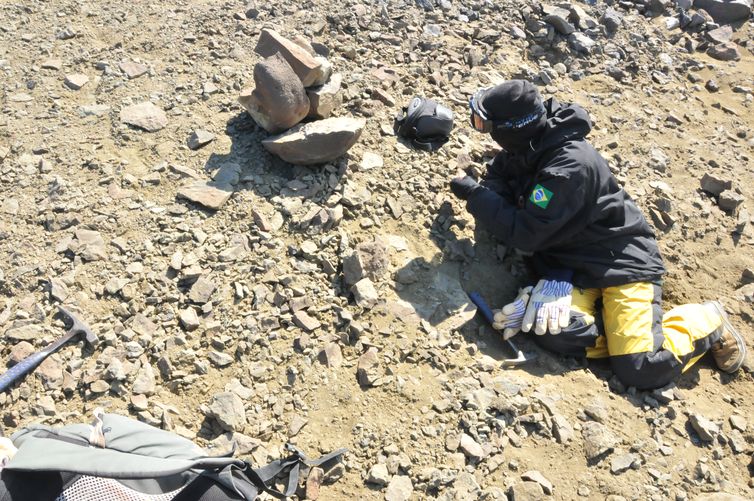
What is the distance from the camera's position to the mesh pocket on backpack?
2.32 metres

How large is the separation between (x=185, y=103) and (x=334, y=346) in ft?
7.28

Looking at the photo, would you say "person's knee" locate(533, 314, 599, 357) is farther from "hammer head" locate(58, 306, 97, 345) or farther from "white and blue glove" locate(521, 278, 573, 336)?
"hammer head" locate(58, 306, 97, 345)

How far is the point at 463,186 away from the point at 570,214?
75 cm

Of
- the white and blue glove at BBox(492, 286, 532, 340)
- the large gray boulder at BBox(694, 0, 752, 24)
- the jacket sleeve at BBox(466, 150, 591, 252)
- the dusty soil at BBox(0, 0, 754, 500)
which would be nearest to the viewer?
the dusty soil at BBox(0, 0, 754, 500)

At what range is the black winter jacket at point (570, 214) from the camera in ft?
12.7

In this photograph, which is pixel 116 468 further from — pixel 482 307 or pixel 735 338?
pixel 735 338

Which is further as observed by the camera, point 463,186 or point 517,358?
point 463,186

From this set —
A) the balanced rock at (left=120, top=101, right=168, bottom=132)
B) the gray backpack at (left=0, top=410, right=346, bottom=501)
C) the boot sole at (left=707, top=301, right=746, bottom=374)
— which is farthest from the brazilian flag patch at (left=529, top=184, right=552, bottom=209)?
the balanced rock at (left=120, top=101, right=168, bottom=132)

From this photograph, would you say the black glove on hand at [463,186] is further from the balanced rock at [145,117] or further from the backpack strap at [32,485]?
the backpack strap at [32,485]

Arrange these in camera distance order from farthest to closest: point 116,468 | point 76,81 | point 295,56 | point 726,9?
point 726,9 → point 76,81 → point 295,56 → point 116,468

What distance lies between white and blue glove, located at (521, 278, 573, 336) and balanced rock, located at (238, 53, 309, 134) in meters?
1.94

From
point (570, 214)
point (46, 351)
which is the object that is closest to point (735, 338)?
point (570, 214)

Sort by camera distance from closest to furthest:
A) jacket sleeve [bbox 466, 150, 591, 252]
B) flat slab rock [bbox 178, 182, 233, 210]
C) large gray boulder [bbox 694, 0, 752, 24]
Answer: jacket sleeve [bbox 466, 150, 591, 252]
flat slab rock [bbox 178, 182, 233, 210]
large gray boulder [bbox 694, 0, 752, 24]

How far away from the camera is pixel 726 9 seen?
7254 mm
